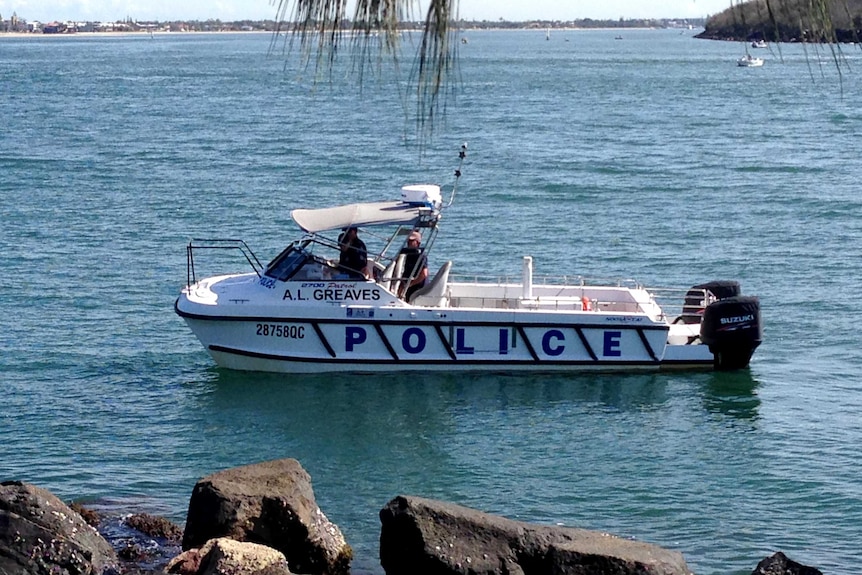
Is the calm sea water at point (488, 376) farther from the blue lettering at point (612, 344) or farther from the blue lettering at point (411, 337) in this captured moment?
the blue lettering at point (411, 337)

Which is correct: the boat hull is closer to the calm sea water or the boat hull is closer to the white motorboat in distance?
the white motorboat in distance

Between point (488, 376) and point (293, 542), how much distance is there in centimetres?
801

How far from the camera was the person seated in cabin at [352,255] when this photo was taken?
18.4 metres

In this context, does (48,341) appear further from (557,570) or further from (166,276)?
(557,570)

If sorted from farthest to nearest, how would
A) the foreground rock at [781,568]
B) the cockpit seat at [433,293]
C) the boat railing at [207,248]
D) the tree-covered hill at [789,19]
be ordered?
the boat railing at [207,248] → the cockpit seat at [433,293] → the foreground rock at [781,568] → the tree-covered hill at [789,19]

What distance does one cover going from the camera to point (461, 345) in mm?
18594

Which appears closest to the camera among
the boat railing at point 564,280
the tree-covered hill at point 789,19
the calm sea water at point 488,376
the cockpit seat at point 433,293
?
the tree-covered hill at point 789,19

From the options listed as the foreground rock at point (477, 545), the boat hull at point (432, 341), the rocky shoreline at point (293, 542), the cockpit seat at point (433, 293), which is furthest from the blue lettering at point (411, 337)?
the foreground rock at point (477, 545)

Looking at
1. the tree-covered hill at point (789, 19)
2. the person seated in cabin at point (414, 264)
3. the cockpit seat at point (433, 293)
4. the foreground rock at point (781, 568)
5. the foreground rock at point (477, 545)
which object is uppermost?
the tree-covered hill at point (789, 19)

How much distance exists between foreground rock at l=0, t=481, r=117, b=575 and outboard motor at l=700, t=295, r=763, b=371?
34.2 feet

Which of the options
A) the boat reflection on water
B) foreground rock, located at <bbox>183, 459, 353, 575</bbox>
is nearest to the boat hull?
the boat reflection on water

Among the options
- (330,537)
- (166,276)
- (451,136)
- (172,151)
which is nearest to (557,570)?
(330,537)

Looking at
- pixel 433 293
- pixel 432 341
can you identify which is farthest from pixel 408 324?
pixel 433 293

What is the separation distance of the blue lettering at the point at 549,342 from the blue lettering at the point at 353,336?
251cm
